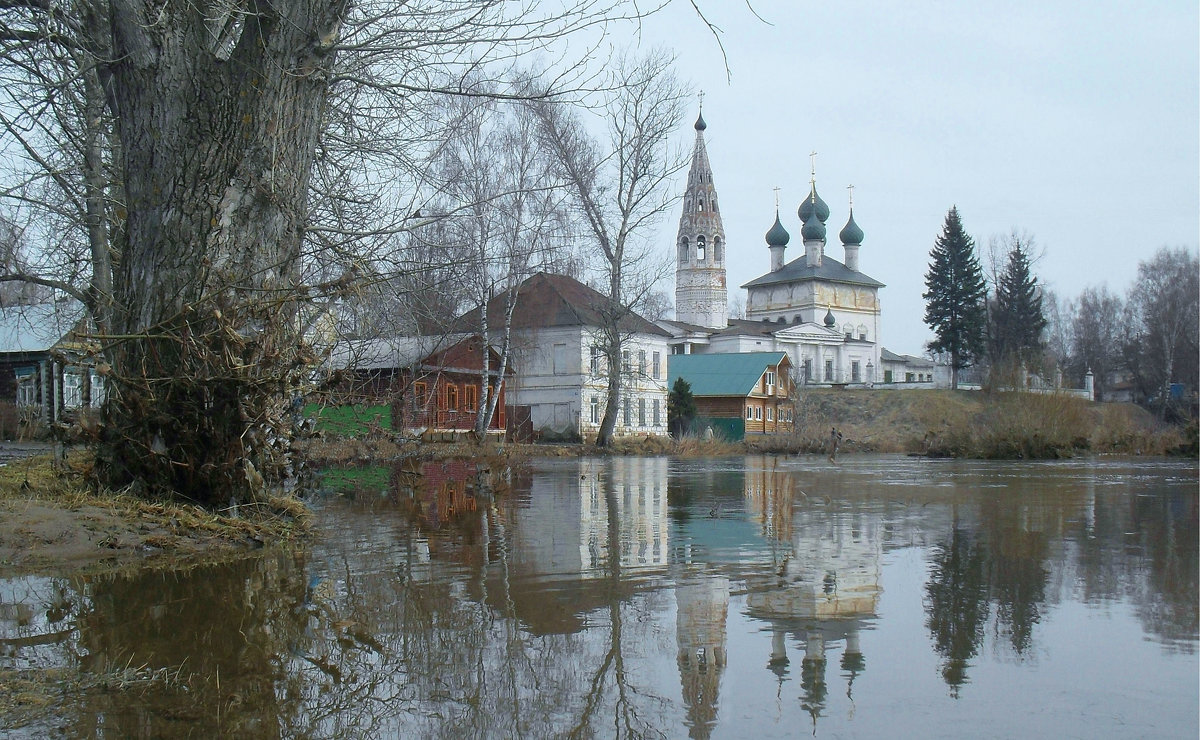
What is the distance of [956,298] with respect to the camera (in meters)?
95.3

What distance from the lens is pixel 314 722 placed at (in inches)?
157

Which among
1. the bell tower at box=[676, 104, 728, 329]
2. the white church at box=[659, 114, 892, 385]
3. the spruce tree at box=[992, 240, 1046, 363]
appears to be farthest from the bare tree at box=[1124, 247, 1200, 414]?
the bell tower at box=[676, 104, 728, 329]

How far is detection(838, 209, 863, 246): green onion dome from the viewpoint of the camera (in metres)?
126

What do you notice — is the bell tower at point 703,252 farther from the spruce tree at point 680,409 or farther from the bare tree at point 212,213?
the bare tree at point 212,213

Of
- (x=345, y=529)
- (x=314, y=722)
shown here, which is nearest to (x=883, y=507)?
(x=345, y=529)

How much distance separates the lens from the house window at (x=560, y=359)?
5956cm

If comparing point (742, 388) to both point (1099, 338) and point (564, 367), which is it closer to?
point (564, 367)

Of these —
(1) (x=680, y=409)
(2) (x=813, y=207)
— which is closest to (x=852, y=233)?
(2) (x=813, y=207)

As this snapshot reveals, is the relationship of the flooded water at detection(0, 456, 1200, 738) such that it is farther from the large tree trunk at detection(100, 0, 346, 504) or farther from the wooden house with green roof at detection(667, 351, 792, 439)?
the wooden house with green roof at detection(667, 351, 792, 439)

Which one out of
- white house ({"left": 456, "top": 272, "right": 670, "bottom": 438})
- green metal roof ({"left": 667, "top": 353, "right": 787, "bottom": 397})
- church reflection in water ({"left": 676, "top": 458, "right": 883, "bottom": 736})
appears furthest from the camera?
green metal roof ({"left": 667, "top": 353, "right": 787, "bottom": 397})

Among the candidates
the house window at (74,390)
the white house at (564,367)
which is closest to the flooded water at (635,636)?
the house window at (74,390)

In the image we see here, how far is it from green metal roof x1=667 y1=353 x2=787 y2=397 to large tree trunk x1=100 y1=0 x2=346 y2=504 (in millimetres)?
57274

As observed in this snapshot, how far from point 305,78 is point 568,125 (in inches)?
1187

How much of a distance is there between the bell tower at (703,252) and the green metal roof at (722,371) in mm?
15709
